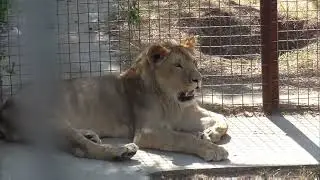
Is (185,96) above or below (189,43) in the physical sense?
below

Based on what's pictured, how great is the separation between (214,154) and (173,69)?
2.33 feet

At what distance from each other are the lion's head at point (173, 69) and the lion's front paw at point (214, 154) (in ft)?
1.57

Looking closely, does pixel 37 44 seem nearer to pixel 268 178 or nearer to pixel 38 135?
pixel 38 135

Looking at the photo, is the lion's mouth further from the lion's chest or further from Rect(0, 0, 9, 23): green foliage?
Rect(0, 0, 9, 23): green foliage

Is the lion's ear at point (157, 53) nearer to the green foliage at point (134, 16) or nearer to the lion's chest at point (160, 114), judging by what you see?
the lion's chest at point (160, 114)

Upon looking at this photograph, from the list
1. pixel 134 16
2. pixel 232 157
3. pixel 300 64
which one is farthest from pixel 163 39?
pixel 232 157

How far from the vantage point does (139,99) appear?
470 cm

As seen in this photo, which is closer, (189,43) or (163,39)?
(189,43)

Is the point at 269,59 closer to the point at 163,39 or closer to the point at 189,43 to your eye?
the point at 189,43

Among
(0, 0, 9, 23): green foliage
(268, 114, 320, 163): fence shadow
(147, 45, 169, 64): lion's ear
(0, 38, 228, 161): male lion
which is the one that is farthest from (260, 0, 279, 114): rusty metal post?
(0, 0, 9, 23): green foliage

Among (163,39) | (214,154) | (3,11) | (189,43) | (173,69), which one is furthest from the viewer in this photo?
(163,39)

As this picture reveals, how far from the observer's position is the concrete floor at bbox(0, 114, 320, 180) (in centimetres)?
399

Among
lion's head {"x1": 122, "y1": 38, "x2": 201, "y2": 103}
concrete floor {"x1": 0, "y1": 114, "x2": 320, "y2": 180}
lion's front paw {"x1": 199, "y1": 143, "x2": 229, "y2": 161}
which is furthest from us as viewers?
lion's head {"x1": 122, "y1": 38, "x2": 201, "y2": 103}

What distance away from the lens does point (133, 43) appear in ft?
20.4
